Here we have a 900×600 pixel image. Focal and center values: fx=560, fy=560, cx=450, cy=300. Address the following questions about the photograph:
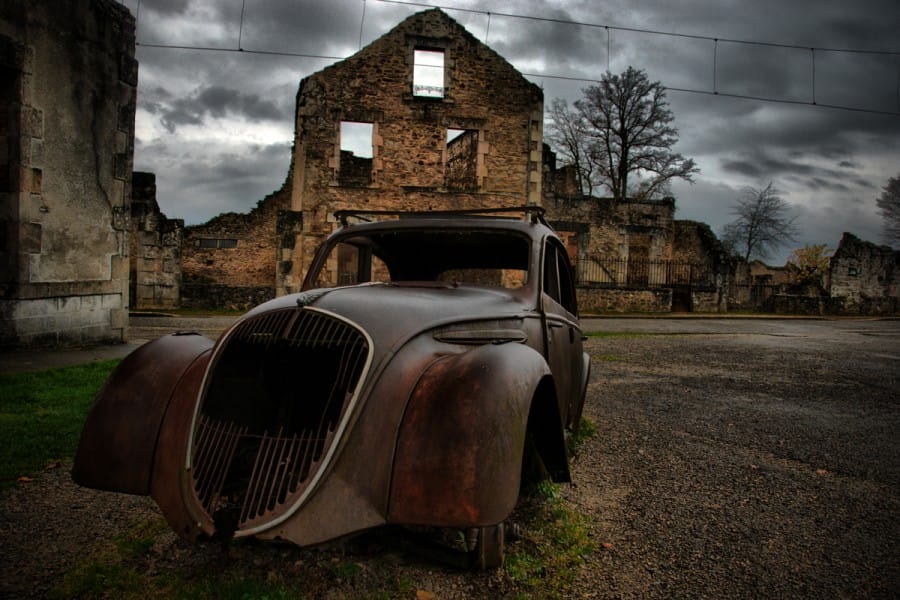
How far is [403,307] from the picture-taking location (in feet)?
8.27

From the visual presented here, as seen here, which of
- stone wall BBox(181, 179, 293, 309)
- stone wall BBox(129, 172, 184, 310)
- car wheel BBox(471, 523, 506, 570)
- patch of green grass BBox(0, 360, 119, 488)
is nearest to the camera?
car wheel BBox(471, 523, 506, 570)

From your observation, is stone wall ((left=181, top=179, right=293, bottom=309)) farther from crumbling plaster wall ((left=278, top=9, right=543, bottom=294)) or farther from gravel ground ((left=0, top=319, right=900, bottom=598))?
gravel ground ((left=0, top=319, right=900, bottom=598))

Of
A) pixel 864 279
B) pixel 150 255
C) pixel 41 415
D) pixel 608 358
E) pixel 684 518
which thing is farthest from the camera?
pixel 864 279

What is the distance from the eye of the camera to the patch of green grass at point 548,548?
7.71 ft

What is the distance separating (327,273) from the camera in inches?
720

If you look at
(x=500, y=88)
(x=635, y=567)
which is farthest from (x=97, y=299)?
(x=500, y=88)

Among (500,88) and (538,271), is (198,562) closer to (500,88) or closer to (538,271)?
(538,271)

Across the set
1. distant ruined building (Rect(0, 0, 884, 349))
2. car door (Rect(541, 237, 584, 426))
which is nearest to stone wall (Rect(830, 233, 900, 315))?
distant ruined building (Rect(0, 0, 884, 349))

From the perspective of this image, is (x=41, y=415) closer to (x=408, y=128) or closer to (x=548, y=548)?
(x=548, y=548)

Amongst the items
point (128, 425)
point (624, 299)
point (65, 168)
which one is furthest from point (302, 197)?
point (128, 425)

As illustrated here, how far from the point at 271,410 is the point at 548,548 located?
146cm

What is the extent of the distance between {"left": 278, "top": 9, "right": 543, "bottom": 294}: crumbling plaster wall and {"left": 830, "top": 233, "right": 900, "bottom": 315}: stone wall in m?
18.8

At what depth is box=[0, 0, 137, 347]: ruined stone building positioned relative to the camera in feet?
24.0

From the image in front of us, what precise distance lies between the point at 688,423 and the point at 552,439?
3.09 meters
